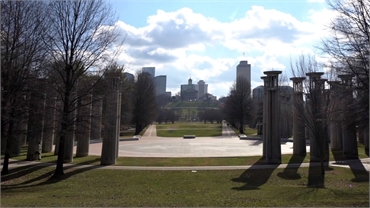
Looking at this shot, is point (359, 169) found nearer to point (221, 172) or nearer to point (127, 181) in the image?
point (221, 172)

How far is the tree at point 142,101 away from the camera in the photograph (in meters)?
61.2

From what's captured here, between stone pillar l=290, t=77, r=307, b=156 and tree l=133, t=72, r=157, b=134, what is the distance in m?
37.4

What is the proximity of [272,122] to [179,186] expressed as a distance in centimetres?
969

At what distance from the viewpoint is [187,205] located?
10.3 meters

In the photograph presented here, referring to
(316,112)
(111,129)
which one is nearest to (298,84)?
(316,112)

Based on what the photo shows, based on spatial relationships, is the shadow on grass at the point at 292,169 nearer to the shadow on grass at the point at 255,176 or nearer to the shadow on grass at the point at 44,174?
the shadow on grass at the point at 255,176

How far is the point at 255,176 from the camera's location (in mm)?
18625

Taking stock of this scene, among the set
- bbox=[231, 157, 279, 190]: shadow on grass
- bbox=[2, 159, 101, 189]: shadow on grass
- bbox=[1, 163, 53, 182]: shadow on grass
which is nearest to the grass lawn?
bbox=[2, 159, 101, 189]: shadow on grass

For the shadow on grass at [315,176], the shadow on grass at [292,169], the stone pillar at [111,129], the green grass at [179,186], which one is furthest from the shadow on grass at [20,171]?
the shadow on grass at [315,176]

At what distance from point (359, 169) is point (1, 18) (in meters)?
19.7

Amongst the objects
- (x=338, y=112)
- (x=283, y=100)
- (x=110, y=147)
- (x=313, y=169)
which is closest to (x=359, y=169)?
(x=313, y=169)

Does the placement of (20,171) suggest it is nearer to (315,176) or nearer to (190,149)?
(190,149)

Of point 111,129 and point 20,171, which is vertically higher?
point 111,129

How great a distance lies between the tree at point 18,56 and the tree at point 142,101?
45.8 metres
